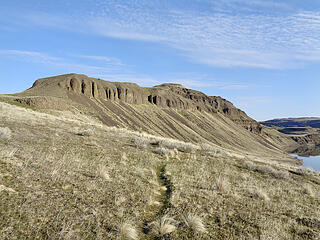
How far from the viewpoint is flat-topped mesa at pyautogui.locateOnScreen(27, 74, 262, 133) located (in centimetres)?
7625

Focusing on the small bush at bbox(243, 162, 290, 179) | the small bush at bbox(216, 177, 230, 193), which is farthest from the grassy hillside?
the small bush at bbox(243, 162, 290, 179)

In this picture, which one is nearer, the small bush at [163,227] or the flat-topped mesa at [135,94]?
the small bush at [163,227]

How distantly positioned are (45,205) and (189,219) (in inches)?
123

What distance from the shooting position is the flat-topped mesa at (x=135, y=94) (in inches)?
3002

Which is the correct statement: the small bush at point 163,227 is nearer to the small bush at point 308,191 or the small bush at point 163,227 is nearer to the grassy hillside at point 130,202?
the grassy hillside at point 130,202

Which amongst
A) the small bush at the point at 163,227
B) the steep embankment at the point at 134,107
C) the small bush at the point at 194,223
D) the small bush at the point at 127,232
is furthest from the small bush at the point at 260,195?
the steep embankment at the point at 134,107

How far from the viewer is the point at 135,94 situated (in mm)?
99500

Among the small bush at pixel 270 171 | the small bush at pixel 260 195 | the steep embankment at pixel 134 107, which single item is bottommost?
the small bush at pixel 260 195

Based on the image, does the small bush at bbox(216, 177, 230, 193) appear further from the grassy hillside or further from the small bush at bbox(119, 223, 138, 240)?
the small bush at bbox(119, 223, 138, 240)

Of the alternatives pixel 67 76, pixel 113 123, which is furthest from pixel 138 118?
pixel 67 76

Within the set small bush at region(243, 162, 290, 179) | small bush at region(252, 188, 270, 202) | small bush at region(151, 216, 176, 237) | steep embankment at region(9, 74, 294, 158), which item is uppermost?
steep embankment at region(9, 74, 294, 158)

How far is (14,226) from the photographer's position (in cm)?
366

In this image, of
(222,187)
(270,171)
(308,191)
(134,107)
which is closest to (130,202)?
(222,187)

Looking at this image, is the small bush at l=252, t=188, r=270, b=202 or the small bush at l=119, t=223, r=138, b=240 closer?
the small bush at l=119, t=223, r=138, b=240
